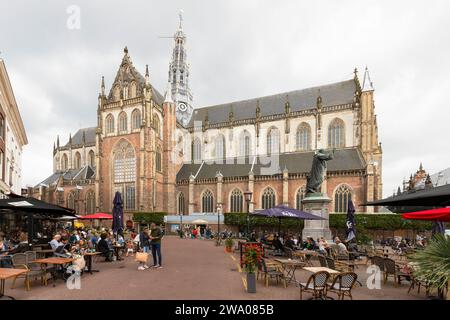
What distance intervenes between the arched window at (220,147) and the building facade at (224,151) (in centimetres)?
17

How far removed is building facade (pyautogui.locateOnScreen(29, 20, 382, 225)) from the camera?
119 ft

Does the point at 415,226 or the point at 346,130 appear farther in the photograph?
the point at 346,130

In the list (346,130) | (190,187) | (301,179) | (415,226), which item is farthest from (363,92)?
(190,187)

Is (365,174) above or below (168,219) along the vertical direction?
above

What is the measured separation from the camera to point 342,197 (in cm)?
3362

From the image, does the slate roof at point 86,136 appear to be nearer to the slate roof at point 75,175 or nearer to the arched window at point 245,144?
the slate roof at point 75,175

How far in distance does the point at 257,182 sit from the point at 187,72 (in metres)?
30.3

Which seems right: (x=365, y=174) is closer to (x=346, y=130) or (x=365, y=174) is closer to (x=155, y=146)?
(x=346, y=130)

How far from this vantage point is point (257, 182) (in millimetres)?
38031

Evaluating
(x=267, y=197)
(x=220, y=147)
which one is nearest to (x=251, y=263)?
(x=267, y=197)

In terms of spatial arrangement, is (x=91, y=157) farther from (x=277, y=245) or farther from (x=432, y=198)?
(x=432, y=198)

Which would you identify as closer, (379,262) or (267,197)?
(379,262)

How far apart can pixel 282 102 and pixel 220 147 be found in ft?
41.3

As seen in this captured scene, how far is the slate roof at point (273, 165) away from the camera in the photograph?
117 feet
